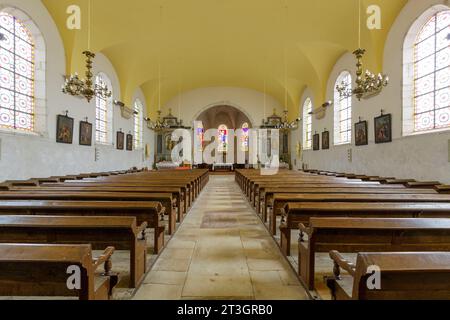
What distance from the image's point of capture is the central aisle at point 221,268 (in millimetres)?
2557

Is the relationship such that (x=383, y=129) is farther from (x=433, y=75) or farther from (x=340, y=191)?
(x=340, y=191)

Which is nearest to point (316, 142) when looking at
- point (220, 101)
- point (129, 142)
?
point (220, 101)

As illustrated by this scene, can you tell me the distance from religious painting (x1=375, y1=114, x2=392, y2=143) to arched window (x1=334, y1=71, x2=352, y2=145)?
2.47 metres

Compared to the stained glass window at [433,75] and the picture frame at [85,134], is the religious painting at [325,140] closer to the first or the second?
the stained glass window at [433,75]

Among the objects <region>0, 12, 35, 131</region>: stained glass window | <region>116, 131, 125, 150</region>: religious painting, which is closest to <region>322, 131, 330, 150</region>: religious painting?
<region>116, 131, 125, 150</region>: religious painting

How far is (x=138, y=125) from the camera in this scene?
18.9 metres

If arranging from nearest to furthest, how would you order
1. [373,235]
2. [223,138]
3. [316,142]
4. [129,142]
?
[373,235] → [316,142] → [129,142] → [223,138]

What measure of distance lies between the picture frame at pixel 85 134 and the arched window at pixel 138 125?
6406 mm

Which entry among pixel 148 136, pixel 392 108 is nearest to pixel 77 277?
pixel 392 108

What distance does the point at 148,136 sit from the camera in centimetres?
2091

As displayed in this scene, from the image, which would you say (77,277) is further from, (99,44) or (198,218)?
(99,44)

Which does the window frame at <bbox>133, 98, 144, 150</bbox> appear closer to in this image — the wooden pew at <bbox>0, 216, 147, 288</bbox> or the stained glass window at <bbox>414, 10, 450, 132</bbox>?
the stained glass window at <bbox>414, 10, 450, 132</bbox>

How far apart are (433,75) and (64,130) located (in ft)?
39.4

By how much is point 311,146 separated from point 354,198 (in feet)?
45.8
